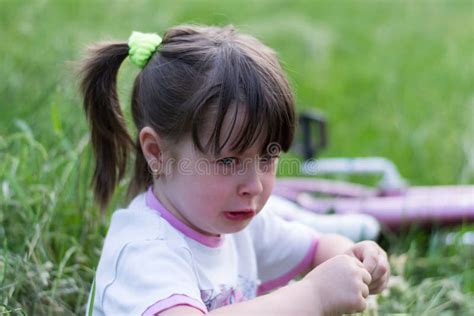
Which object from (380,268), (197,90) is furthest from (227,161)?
(380,268)

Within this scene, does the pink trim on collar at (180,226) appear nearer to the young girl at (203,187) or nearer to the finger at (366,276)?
the young girl at (203,187)

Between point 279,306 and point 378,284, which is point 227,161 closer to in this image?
point 279,306

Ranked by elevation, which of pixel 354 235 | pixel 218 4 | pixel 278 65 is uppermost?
pixel 218 4

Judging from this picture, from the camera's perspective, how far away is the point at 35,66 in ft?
9.95

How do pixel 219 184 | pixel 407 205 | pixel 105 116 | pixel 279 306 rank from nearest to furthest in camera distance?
pixel 279 306 → pixel 219 184 → pixel 105 116 → pixel 407 205

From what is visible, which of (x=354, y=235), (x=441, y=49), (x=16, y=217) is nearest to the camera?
(x=16, y=217)

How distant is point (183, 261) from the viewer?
1.50 m

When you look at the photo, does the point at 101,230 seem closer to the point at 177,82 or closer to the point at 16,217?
the point at 16,217

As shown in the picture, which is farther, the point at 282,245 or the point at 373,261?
the point at 282,245

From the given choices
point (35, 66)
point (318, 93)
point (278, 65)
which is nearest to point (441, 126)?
point (318, 93)

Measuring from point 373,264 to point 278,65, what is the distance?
1.48 feet

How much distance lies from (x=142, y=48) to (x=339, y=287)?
26.2 inches

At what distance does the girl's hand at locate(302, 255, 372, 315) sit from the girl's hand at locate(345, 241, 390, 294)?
14 centimetres

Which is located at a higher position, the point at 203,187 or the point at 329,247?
the point at 203,187
